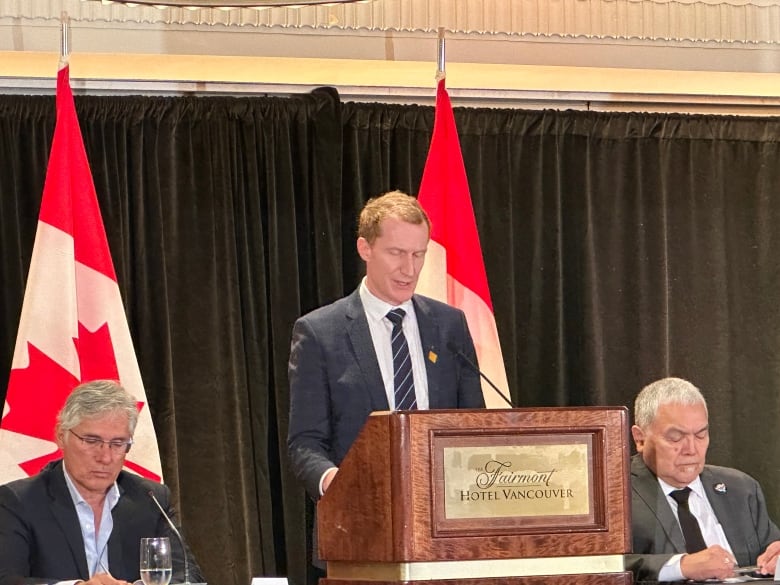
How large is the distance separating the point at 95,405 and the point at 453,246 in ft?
6.25

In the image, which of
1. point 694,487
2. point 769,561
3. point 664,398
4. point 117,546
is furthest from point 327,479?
point 694,487

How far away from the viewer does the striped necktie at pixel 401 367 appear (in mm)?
3059

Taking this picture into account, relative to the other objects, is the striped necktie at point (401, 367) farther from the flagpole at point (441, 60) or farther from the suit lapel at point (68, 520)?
the flagpole at point (441, 60)

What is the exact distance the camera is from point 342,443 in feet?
10.1

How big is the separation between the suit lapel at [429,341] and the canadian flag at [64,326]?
163cm

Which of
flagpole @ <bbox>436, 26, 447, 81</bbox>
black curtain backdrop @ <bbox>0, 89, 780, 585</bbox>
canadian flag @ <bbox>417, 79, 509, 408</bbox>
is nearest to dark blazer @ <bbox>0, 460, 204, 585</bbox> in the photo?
black curtain backdrop @ <bbox>0, 89, 780, 585</bbox>

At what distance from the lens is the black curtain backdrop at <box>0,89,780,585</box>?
5.29 m

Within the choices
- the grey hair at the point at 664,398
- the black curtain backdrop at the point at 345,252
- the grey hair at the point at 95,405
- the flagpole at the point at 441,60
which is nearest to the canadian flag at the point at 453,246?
the flagpole at the point at 441,60

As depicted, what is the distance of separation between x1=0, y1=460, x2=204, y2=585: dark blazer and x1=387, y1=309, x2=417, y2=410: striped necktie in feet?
2.80

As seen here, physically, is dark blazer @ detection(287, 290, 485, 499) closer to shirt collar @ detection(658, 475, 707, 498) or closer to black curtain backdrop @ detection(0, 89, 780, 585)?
shirt collar @ detection(658, 475, 707, 498)

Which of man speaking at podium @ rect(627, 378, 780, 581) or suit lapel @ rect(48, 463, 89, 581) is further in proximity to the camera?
man speaking at podium @ rect(627, 378, 780, 581)

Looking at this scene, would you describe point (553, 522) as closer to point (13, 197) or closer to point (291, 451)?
point (291, 451)

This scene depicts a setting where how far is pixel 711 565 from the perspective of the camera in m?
3.30

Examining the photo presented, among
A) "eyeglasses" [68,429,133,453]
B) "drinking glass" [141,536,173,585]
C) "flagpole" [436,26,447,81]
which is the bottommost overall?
"drinking glass" [141,536,173,585]
